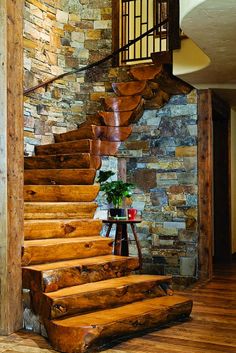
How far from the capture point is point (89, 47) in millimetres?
6938

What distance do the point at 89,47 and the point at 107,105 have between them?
135 centimetres

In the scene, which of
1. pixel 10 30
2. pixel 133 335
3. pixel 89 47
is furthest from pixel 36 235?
pixel 89 47

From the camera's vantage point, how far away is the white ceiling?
12.4ft

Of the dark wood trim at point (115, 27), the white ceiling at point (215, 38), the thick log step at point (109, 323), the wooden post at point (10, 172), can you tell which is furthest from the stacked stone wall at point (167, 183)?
the wooden post at point (10, 172)

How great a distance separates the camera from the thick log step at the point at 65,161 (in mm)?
5379

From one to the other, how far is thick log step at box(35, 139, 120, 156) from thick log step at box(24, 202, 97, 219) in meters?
0.85

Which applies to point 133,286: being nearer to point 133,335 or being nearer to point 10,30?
point 133,335

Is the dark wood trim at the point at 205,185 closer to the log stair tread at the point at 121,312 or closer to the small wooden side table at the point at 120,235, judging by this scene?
the small wooden side table at the point at 120,235

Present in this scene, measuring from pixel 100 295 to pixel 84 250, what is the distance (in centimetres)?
69

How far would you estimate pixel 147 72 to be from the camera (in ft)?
19.0

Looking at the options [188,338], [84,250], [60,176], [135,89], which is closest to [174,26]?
[135,89]

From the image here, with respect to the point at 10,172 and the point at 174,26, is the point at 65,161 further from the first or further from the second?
the point at 174,26

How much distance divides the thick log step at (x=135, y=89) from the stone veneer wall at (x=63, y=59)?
893 millimetres

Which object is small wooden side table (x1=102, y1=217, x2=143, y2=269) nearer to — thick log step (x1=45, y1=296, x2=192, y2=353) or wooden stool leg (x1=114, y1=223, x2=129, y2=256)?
wooden stool leg (x1=114, y1=223, x2=129, y2=256)
